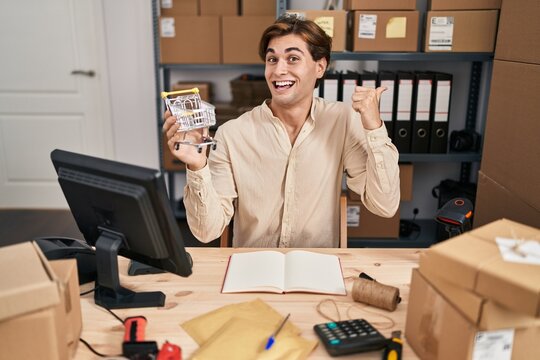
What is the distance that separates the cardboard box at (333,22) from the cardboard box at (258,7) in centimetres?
44

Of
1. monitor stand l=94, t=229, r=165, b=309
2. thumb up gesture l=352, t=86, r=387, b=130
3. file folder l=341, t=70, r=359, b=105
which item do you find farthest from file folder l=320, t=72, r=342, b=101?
monitor stand l=94, t=229, r=165, b=309

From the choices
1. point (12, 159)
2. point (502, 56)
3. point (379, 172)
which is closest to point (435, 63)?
point (502, 56)

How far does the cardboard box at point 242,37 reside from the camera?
9.64 feet

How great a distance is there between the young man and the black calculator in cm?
68

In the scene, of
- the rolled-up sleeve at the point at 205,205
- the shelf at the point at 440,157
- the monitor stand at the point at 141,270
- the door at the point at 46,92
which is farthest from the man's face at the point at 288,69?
the door at the point at 46,92

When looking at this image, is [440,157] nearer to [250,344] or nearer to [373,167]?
[373,167]

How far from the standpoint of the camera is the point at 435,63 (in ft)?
10.6

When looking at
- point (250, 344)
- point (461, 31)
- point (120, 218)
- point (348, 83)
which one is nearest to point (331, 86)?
point (348, 83)

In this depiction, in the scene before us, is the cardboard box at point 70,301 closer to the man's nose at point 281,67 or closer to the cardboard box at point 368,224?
the man's nose at point 281,67

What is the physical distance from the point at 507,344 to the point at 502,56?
4.53 ft

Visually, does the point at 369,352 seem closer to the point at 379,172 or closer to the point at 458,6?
the point at 379,172

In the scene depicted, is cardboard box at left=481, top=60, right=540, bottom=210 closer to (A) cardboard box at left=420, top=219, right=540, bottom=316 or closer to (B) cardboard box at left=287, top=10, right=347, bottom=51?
(A) cardboard box at left=420, top=219, right=540, bottom=316

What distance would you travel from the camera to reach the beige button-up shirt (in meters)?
1.74

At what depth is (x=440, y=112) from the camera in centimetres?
282
